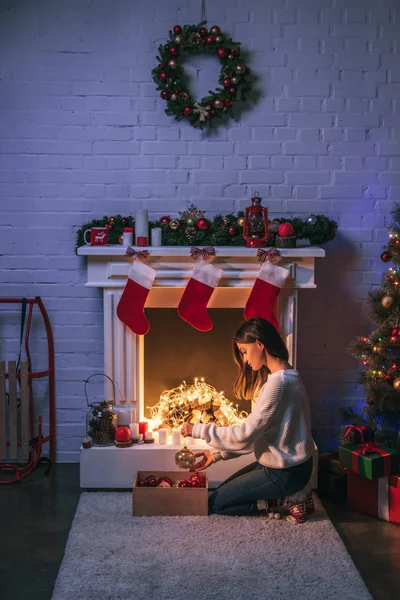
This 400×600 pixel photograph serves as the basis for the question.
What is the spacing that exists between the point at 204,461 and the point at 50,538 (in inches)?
35.2

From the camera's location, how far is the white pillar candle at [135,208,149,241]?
14.5 feet

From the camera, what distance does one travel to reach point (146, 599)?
3.16 metres

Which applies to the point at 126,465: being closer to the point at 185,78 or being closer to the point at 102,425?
the point at 102,425

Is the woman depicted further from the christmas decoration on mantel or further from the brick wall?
the brick wall

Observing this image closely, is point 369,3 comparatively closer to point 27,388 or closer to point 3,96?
point 3,96

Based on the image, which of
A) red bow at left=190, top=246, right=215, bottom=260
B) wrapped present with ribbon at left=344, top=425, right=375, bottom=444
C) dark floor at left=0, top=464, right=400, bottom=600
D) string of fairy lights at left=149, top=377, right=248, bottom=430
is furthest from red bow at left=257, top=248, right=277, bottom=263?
dark floor at left=0, top=464, right=400, bottom=600

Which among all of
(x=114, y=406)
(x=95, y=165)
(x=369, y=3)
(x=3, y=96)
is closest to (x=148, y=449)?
(x=114, y=406)

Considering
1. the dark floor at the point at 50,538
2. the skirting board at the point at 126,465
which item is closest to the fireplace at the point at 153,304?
the skirting board at the point at 126,465

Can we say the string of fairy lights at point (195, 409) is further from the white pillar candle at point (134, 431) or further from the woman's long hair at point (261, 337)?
the woman's long hair at point (261, 337)

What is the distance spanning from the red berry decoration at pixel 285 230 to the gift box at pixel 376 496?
1340mm

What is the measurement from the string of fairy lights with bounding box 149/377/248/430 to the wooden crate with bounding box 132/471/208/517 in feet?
2.04

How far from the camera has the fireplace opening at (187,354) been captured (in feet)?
15.3

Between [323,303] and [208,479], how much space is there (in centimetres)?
131

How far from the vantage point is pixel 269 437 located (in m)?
3.94
